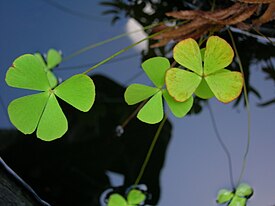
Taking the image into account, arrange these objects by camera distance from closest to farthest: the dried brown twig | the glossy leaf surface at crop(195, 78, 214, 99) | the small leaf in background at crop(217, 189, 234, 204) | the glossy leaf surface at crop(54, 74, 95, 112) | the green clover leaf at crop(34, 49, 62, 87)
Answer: the glossy leaf surface at crop(54, 74, 95, 112) < the glossy leaf surface at crop(195, 78, 214, 99) < the dried brown twig < the small leaf in background at crop(217, 189, 234, 204) < the green clover leaf at crop(34, 49, 62, 87)

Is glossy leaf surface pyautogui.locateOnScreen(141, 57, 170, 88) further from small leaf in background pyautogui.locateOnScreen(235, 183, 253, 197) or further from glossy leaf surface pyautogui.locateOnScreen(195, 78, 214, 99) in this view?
small leaf in background pyautogui.locateOnScreen(235, 183, 253, 197)

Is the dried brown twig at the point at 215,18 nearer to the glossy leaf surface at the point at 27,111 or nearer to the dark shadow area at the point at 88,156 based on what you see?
the dark shadow area at the point at 88,156

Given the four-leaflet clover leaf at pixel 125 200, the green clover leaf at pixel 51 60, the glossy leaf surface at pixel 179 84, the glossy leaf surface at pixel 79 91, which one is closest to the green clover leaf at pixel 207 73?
the glossy leaf surface at pixel 179 84

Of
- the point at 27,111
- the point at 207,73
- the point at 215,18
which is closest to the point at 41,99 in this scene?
the point at 27,111

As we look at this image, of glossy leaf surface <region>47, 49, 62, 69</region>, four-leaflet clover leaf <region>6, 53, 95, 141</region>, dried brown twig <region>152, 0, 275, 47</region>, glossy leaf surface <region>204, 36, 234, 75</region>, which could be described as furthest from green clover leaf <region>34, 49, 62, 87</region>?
glossy leaf surface <region>204, 36, 234, 75</region>

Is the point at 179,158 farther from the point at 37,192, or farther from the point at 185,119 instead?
the point at 37,192

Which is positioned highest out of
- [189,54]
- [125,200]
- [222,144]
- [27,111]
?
[189,54]

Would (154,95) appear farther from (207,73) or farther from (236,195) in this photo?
(236,195)
